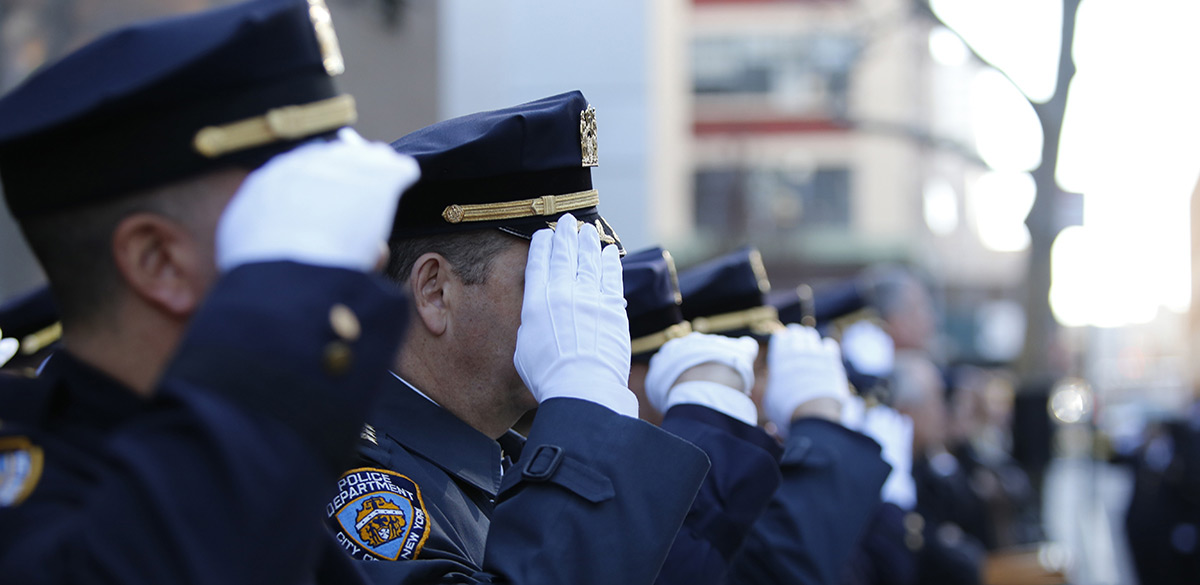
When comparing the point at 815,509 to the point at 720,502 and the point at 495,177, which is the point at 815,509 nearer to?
the point at 720,502

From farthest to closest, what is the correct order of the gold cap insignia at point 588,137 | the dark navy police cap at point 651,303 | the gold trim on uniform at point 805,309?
the gold trim on uniform at point 805,309 < the dark navy police cap at point 651,303 < the gold cap insignia at point 588,137

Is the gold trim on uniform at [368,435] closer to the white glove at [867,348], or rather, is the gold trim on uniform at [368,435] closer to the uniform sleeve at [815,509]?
the uniform sleeve at [815,509]

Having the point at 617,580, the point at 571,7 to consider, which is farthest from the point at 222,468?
the point at 571,7

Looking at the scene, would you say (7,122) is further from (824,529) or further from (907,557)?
(907,557)

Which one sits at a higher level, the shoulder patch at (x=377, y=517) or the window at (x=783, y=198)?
the shoulder patch at (x=377, y=517)

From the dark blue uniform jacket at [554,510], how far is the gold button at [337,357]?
588mm

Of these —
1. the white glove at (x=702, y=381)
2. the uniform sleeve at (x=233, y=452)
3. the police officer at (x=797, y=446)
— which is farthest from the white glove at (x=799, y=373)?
the uniform sleeve at (x=233, y=452)

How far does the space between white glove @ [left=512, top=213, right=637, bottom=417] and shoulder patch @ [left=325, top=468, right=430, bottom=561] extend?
0.83 ft

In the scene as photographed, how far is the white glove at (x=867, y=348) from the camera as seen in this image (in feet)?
18.1

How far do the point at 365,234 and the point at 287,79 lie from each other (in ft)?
0.73

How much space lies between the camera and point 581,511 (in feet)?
5.46

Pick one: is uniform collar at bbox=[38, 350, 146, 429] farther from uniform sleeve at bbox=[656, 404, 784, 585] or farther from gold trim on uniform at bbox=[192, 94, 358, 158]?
uniform sleeve at bbox=[656, 404, 784, 585]

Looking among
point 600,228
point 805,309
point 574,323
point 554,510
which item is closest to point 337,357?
point 554,510

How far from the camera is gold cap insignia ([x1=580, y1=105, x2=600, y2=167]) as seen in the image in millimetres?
2121
